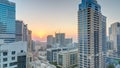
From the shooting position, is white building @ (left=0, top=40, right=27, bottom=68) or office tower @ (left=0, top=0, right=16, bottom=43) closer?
white building @ (left=0, top=40, right=27, bottom=68)

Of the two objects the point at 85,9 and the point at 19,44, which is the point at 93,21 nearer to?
the point at 85,9

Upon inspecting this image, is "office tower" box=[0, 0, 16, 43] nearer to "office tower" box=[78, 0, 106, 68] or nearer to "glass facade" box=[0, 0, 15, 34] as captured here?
"glass facade" box=[0, 0, 15, 34]

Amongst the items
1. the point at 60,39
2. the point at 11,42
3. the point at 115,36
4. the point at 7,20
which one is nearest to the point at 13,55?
the point at 11,42

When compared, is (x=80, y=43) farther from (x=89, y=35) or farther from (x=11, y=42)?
(x=11, y=42)

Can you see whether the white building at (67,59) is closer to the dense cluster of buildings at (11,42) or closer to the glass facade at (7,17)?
the dense cluster of buildings at (11,42)

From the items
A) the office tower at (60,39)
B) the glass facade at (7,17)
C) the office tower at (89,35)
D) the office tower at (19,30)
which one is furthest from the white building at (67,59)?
the office tower at (60,39)

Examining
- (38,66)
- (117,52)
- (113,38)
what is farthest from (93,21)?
(113,38)

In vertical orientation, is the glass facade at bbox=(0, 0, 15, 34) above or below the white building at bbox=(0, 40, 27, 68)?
above

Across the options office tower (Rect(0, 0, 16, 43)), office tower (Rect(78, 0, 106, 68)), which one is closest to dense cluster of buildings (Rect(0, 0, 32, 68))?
office tower (Rect(0, 0, 16, 43))
